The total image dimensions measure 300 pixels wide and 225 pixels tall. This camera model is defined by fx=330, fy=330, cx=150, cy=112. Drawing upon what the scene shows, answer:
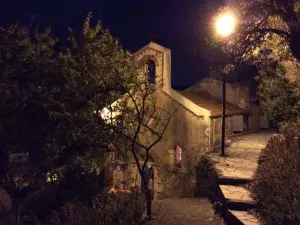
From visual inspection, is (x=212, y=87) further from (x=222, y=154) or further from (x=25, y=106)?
(x=25, y=106)

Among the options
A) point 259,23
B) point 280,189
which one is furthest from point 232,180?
point 259,23

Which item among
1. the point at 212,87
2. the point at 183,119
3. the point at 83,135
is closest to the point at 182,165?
the point at 183,119

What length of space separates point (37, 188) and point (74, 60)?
199 inches

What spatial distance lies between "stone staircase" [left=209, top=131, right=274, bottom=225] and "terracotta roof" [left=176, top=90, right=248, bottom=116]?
2188mm

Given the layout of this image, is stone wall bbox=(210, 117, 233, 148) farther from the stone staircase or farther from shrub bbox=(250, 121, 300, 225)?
shrub bbox=(250, 121, 300, 225)

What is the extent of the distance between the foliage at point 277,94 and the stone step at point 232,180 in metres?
7.75

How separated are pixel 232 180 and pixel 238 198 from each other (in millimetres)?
1554

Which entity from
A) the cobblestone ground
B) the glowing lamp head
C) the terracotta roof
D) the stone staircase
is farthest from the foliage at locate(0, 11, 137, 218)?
the terracotta roof

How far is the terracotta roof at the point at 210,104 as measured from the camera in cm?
1648

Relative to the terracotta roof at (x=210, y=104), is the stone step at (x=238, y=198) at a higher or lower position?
lower

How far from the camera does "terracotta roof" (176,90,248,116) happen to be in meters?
16.5

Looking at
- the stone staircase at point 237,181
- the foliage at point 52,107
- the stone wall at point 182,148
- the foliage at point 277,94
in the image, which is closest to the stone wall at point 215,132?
the stone wall at point 182,148

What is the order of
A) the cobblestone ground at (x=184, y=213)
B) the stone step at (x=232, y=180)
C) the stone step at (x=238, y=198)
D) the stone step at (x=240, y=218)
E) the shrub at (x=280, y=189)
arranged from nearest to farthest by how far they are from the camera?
the shrub at (x=280, y=189)
the stone step at (x=240, y=218)
the stone step at (x=238, y=198)
the cobblestone ground at (x=184, y=213)
the stone step at (x=232, y=180)

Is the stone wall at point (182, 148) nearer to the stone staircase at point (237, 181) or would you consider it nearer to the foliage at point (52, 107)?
the stone staircase at point (237, 181)
